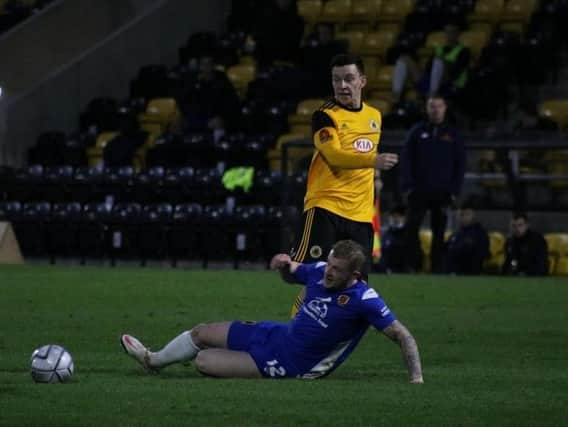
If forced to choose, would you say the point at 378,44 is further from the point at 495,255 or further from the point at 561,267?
the point at 561,267

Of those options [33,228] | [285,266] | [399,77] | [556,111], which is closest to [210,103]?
[399,77]

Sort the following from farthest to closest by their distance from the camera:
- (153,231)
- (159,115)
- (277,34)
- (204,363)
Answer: (159,115)
(277,34)
(153,231)
(204,363)

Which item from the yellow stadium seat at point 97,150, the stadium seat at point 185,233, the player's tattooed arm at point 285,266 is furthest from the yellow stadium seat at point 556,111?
the player's tattooed arm at point 285,266

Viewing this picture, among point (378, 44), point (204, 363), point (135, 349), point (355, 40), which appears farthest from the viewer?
point (355, 40)

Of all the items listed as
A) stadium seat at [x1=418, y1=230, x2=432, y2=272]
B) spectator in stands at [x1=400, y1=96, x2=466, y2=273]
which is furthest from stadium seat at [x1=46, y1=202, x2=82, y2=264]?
spectator in stands at [x1=400, y1=96, x2=466, y2=273]

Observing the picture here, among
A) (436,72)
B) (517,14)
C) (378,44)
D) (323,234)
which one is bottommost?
(323,234)

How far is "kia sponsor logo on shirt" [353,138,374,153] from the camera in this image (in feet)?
37.9

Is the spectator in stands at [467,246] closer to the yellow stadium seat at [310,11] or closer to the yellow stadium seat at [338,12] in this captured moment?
the yellow stadium seat at [338,12]

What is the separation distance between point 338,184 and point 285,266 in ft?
5.58

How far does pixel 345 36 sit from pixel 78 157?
17.4 ft

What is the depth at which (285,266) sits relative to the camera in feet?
32.9

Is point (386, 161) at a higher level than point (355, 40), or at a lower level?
lower

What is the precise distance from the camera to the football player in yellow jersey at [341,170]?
11383 mm

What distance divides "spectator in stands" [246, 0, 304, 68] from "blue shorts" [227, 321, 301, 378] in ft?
60.8
